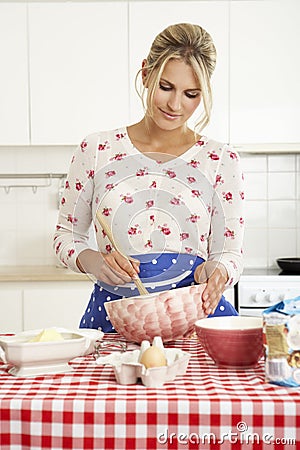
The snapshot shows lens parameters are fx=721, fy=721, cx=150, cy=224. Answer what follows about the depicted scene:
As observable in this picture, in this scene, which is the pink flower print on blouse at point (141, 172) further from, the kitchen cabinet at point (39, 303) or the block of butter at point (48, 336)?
the kitchen cabinet at point (39, 303)

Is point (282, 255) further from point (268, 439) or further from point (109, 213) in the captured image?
point (268, 439)

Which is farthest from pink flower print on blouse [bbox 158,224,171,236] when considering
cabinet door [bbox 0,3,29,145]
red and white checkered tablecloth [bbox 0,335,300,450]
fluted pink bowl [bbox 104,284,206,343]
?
cabinet door [bbox 0,3,29,145]

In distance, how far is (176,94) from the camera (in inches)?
66.9

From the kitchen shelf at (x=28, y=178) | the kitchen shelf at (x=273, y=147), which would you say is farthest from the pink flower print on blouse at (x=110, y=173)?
the kitchen shelf at (x=28, y=178)

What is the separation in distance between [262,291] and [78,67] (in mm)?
1265

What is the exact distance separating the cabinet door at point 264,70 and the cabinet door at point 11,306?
117cm

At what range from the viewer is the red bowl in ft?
4.25

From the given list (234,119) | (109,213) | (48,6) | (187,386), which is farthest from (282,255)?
(187,386)

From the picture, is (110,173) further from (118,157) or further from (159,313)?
(159,313)

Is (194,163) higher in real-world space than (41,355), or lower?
higher

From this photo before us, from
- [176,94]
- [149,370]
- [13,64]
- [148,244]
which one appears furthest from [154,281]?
[13,64]

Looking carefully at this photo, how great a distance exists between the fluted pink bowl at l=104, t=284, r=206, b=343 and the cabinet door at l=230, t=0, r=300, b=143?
1.87 m

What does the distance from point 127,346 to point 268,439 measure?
0.46 metres

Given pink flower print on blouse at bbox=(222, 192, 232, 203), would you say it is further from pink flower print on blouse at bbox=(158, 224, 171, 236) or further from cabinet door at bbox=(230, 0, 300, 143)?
cabinet door at bbox=(230, 0, 300, 143)
